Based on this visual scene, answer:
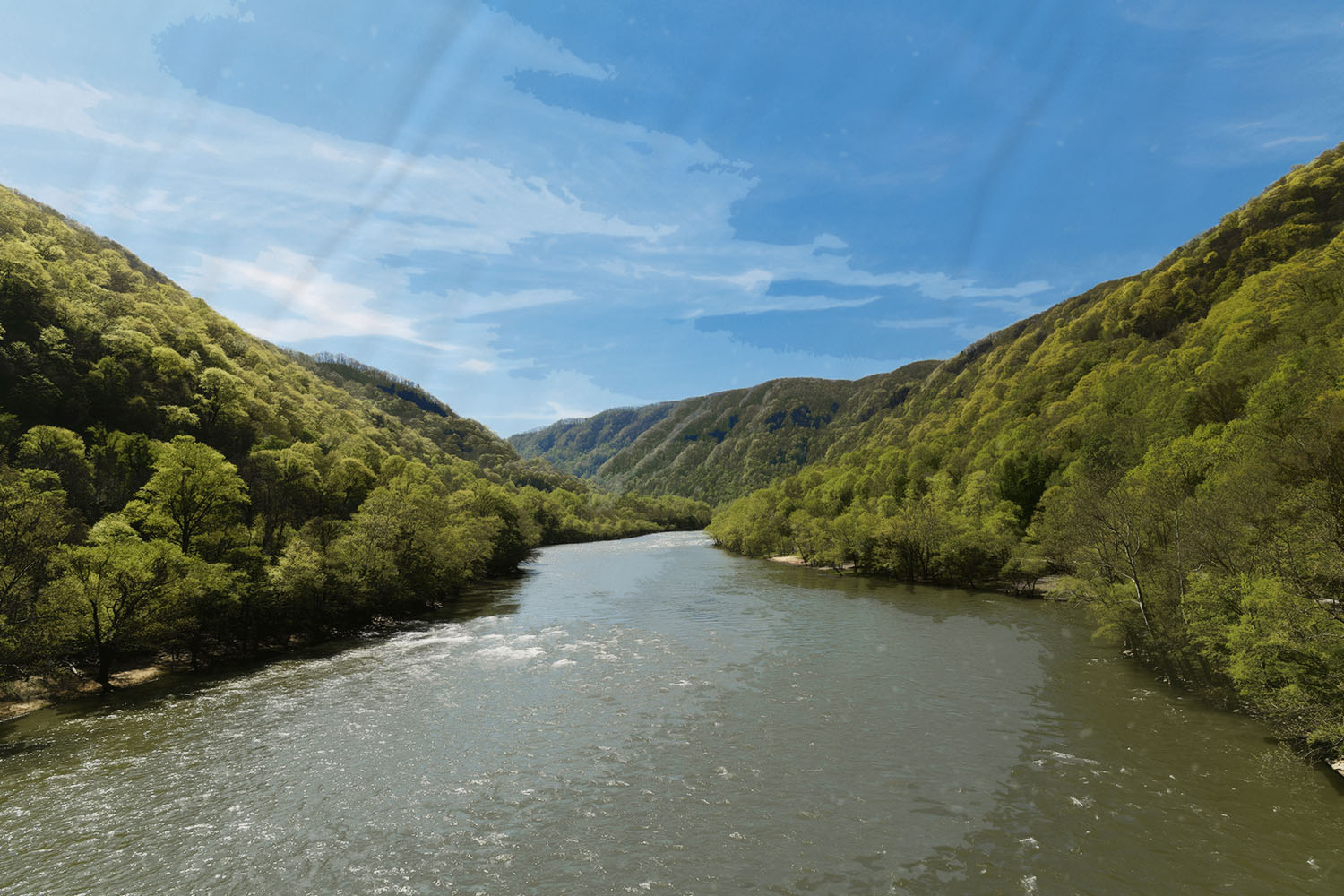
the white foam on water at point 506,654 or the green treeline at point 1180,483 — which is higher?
the green treeline at point 1180,483

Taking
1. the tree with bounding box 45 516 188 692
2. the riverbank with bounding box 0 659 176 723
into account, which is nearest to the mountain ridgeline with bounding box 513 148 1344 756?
the tree with bounding box 45 516 188 692

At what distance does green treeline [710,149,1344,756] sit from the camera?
76.7 ft

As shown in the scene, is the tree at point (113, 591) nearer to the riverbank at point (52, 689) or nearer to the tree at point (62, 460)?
the riverbank at point (52, 689)

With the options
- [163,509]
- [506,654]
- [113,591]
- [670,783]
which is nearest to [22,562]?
[113,591]

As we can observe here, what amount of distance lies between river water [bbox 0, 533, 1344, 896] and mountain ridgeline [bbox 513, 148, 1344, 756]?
4817 mm

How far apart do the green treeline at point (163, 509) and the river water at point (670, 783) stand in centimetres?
604

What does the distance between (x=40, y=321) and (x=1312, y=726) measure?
390ft

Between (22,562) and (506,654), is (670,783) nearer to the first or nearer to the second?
(506,654)

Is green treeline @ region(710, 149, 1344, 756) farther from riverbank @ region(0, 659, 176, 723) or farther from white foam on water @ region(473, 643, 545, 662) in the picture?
riverbank @ region(0, 659, 176, 723)

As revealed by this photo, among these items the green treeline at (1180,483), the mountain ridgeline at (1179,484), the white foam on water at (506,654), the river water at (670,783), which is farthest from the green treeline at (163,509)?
the green treeline at (1180,483)

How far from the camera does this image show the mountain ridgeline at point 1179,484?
2339 cm

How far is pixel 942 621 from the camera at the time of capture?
51875mm

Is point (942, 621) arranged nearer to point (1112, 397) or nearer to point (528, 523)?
point (1112, 397)

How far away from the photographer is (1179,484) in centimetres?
4744
